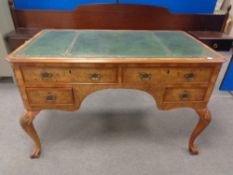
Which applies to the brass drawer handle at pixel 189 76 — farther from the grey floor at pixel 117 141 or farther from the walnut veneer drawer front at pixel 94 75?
the grey floor at pixel 117 141

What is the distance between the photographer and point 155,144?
147 cm

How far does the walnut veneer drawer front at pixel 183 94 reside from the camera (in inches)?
44.1

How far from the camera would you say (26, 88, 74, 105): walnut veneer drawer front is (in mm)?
1085

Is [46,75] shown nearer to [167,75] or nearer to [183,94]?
[167,75]

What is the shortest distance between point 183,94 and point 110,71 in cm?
49

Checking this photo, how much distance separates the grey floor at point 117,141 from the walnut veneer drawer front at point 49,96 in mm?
480

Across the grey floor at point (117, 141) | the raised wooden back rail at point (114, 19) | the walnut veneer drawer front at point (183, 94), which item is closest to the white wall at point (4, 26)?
the raised wooden back rail at point (114, 19)

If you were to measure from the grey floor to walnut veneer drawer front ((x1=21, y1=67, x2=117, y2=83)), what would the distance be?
2.09ft

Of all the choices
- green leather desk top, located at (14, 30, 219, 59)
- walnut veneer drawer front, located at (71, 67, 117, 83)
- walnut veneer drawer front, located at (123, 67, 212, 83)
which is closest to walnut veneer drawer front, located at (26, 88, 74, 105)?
walnut veneer drawer front, located at (71, 67, 117, 83)

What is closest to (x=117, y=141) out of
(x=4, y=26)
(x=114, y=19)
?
(x=114, y=19)

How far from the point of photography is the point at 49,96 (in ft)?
3.64

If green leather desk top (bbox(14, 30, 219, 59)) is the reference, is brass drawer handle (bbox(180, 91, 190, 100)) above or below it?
below

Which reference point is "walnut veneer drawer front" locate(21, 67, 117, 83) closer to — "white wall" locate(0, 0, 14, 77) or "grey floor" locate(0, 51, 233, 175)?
"grey floor" locate(0, 51, 233, 175)

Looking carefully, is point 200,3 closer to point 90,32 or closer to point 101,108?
point 90,32
